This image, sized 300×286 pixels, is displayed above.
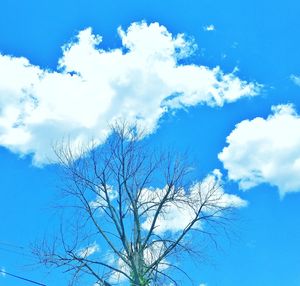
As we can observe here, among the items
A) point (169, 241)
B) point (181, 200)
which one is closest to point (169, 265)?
point (169, 241)

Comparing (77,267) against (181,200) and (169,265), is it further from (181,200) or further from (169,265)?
(181,200)

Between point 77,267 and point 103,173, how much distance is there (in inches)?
146

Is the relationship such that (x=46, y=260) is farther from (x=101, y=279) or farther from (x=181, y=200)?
(x=181, y=200)

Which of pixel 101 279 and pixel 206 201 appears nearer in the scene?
pixel 101 279

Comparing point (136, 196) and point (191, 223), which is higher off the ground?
point (136, 196)

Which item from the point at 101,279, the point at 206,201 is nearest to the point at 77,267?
the point at 101,279

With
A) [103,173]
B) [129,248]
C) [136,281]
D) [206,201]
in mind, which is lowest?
[136,281]

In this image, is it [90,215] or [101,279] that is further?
[90,215]

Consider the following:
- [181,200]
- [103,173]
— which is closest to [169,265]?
[181,200]

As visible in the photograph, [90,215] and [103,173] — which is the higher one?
[103,173]

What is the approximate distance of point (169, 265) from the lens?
65.1ft

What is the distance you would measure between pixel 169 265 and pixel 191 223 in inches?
67.7

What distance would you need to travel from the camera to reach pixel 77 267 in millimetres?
19281

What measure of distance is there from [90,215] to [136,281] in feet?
10.1
